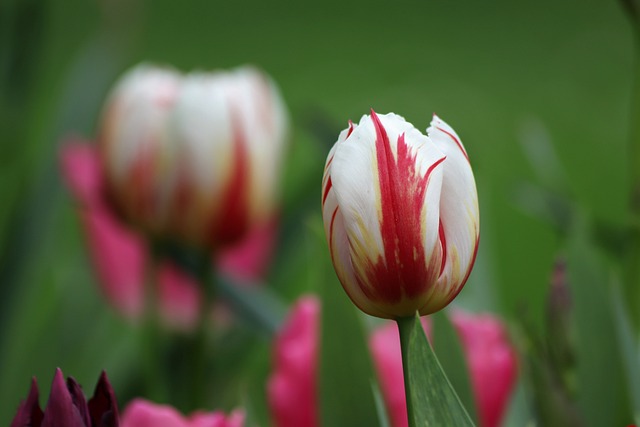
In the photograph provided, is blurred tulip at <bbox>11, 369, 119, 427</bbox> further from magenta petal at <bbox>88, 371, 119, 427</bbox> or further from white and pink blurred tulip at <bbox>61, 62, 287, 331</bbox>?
white and pink blurred tulip at <bbox>61, 62, 287, 331</bbox>

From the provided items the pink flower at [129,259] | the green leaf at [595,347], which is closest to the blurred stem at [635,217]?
the green leaf at [595,347]

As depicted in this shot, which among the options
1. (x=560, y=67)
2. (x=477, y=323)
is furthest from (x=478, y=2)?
(x=477, y=323)

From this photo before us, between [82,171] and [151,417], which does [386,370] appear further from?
[82,171]

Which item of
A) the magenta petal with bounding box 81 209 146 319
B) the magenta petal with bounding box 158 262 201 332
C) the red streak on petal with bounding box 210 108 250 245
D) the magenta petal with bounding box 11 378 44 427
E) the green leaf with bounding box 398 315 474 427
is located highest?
the red streak on petal with bounding box 210 108 250 245

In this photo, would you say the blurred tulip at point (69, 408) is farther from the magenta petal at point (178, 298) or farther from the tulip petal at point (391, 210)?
the magenta petal at point (178, 298)

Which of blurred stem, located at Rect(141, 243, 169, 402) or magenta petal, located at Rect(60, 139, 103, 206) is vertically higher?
magenta petal, located at Rect(60, 139, 103, 206)

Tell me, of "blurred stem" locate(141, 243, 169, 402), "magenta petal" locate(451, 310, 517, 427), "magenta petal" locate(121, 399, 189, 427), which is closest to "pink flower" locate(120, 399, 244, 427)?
"magenta petal" locate(121, 399, 189, 427)

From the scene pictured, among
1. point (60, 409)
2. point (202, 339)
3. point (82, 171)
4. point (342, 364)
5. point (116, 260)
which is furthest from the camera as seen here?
point (116, 260)

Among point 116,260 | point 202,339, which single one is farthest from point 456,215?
point 116,260
